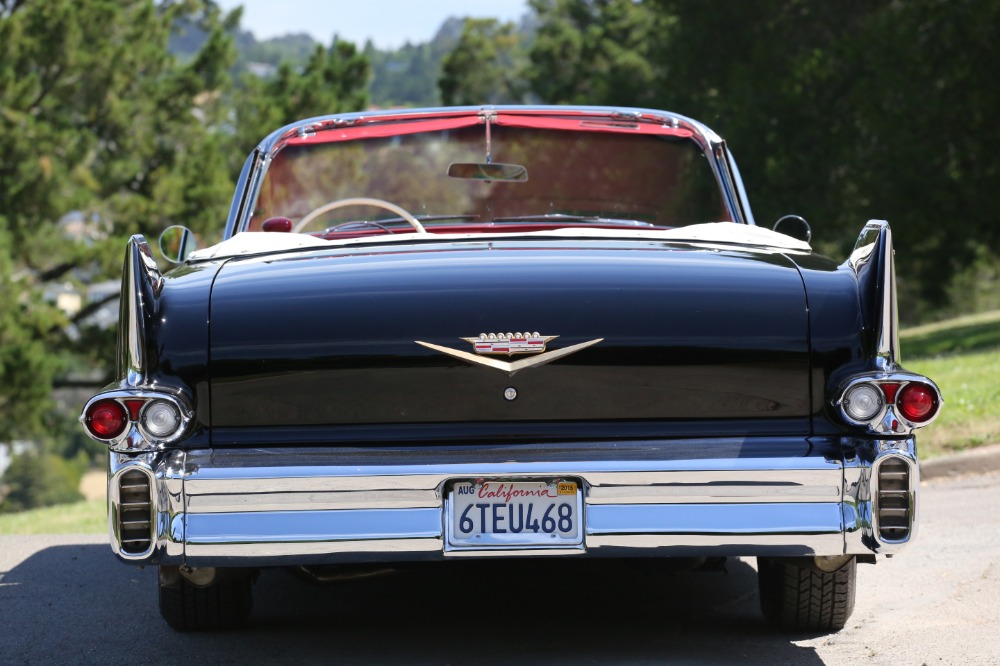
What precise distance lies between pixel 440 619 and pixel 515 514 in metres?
1.20

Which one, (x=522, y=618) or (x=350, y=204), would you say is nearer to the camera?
(x=522, y=618)

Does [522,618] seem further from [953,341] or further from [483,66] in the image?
[483,66]

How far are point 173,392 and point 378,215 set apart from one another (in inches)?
77.2

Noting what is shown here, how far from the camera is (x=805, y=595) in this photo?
418 cm

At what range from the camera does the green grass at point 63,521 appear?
28.4 ft

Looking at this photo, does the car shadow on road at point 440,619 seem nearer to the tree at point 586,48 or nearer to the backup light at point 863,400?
the backup light at point 863,400

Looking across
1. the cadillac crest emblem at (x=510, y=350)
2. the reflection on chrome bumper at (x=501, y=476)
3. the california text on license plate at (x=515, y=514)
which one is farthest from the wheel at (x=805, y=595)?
the cadillac crest emblem at (x=510, y=350)

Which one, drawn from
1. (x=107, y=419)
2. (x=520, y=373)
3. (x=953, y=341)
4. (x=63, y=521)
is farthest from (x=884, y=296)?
(x=953, y=341)

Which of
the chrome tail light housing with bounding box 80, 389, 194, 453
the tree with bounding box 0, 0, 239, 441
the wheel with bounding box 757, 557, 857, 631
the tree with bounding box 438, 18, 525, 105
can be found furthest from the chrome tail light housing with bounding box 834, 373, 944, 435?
the tree with bounding box 438, 18, 525, 105

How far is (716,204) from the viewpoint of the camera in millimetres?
5270

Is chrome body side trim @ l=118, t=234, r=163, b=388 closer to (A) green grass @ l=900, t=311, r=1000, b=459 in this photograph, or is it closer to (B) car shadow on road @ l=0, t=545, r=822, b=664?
(B) car shadow on road @ l=0, t=545, r=822, b=664

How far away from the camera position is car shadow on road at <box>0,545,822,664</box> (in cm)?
412

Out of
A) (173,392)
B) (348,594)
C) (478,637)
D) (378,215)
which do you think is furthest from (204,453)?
(378,215)

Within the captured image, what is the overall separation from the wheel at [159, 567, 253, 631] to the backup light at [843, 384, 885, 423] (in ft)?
6.19
